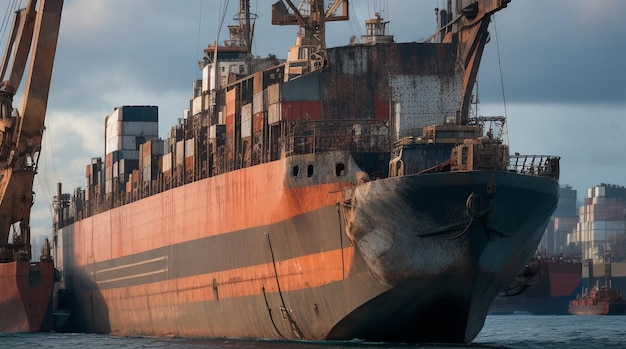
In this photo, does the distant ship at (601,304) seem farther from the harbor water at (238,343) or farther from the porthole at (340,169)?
A: the porthole at (340,169)

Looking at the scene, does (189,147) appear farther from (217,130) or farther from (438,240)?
(438,240)

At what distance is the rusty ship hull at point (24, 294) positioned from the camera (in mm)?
74562

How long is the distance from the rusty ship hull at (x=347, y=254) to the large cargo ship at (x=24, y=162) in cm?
1510

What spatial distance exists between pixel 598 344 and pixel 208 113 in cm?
2076

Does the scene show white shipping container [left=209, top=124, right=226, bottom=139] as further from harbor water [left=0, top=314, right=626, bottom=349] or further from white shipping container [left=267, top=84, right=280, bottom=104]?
harbor water [left=0, top=314, right=626, bottom=349]

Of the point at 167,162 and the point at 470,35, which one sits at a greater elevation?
the point at 470,35

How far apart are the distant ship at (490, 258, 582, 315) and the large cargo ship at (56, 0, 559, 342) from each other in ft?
278

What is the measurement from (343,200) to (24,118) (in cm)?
3413

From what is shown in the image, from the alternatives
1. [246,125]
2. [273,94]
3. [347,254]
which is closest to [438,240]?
[347,254]

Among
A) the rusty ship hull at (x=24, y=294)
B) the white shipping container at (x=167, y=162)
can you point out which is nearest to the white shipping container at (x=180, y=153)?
the white shipping container at (x=167, y=162)

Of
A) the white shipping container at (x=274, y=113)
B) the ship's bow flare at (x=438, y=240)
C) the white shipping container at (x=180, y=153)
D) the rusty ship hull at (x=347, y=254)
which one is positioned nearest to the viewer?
the ship's bow flare at (x=438, y=240)

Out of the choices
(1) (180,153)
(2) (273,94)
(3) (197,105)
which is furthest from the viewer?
(3) (197,105)

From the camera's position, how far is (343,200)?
46.0 metres

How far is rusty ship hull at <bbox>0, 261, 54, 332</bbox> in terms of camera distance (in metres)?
74.6
